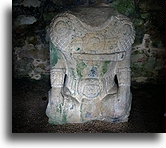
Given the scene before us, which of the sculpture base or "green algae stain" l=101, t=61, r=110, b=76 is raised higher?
"green algae stain" l=101, t=61, r=110, b=76

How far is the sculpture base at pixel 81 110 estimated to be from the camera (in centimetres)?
342

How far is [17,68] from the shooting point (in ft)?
14.0

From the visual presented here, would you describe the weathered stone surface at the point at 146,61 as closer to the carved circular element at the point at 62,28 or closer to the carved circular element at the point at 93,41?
A: the carved circular element at the point at 93,41

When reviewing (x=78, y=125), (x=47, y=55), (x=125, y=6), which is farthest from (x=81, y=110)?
(x=125, y=6)

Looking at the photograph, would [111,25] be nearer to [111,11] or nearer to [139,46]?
[111,11]

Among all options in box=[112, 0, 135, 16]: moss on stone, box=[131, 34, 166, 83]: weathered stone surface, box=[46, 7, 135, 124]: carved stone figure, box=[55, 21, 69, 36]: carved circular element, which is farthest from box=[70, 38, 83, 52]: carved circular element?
box=[131, 34, 166, 83]: weathered stone surface

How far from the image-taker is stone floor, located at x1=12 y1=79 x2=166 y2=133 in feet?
11.4

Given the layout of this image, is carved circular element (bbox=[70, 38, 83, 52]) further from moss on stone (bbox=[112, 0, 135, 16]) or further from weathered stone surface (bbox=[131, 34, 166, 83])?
weathered stone surface (bbox=[131, 34, 166, 83])

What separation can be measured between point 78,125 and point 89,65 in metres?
0.56

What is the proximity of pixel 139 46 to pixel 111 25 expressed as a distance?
1130 mm

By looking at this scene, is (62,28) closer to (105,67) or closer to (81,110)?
(105,67)

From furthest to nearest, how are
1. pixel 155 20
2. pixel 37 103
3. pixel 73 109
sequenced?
pixel 155 20, pixel 37 103, pixel 73 109

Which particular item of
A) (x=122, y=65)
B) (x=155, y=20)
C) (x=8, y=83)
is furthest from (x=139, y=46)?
(x=8, y=83)

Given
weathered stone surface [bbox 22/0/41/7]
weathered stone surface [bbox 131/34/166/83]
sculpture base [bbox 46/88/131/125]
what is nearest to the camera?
sculpture base [bbox 46/88/131/125]
